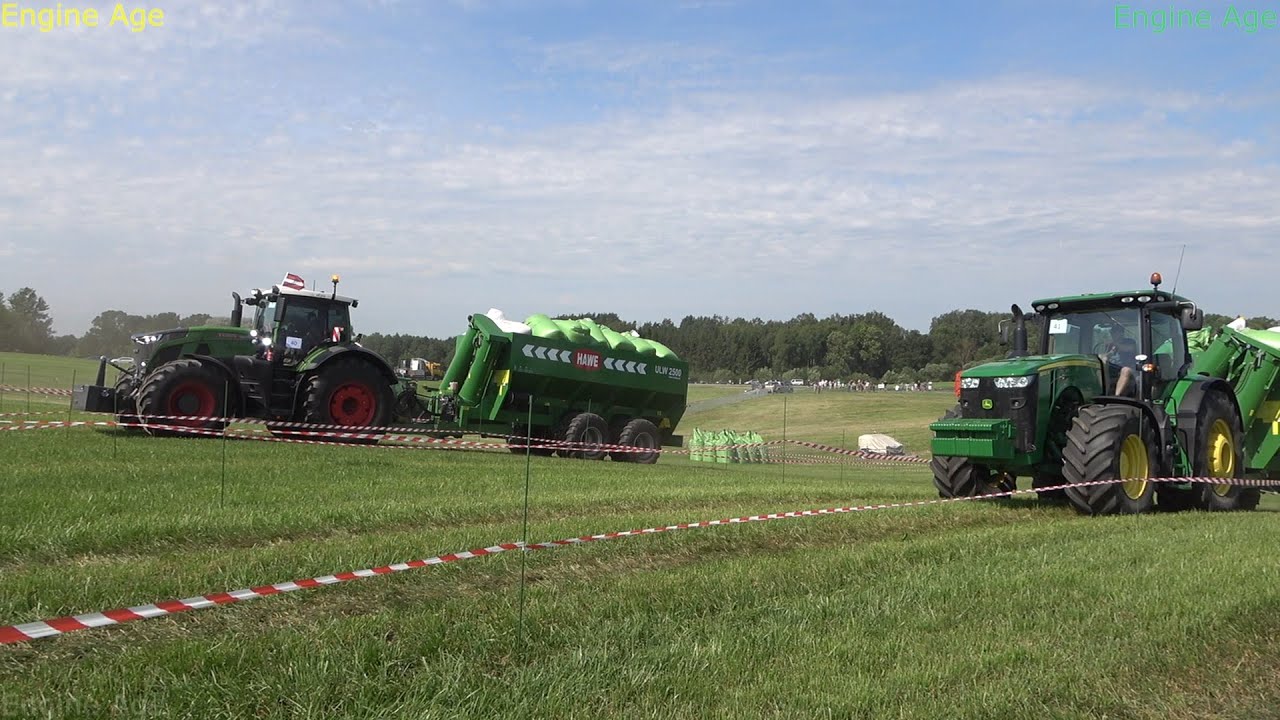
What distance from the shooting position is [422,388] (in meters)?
19.2

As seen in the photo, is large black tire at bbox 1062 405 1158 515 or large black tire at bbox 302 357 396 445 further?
large black tire at bbox 302 357 396 445

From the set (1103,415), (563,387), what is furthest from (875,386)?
(1103,415)

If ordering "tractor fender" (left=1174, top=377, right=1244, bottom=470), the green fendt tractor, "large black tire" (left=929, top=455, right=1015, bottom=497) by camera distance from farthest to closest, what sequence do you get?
1. "large black tire" (left=929, top=455, right=1015, bottom=497)
2. "tractor fender" (left=1174, top=377, right=1244, bottom=470)
3. the green fendt tractor

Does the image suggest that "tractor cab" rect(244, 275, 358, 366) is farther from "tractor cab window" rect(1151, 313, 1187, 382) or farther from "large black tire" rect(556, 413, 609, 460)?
"tractor cab window" rect(1151, 313, 1187, 382)

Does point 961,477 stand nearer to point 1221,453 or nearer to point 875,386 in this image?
point 1221,453

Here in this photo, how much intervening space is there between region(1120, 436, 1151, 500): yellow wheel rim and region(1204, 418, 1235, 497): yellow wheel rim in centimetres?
140

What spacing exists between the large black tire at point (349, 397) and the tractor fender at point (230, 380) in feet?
3.33

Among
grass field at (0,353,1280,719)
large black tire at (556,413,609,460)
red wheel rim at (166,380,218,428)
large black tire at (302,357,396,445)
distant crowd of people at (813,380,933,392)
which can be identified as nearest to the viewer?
grass field at (0,353,1280,719)

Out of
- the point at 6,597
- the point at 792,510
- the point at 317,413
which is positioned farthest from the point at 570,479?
the point at 6,597

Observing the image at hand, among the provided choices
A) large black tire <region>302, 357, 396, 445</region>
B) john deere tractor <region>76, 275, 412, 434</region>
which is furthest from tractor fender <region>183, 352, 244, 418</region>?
large black tire <region>302, 357, 396, 445</region>

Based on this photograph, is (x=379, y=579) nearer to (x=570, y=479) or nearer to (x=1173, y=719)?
(x=1173, y=719)

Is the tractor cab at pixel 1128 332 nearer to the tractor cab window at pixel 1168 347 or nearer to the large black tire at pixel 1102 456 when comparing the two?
the tractor cab window at pixel 1168 347

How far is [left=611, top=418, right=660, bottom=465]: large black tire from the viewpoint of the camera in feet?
63.4

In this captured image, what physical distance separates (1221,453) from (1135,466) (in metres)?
1.92
